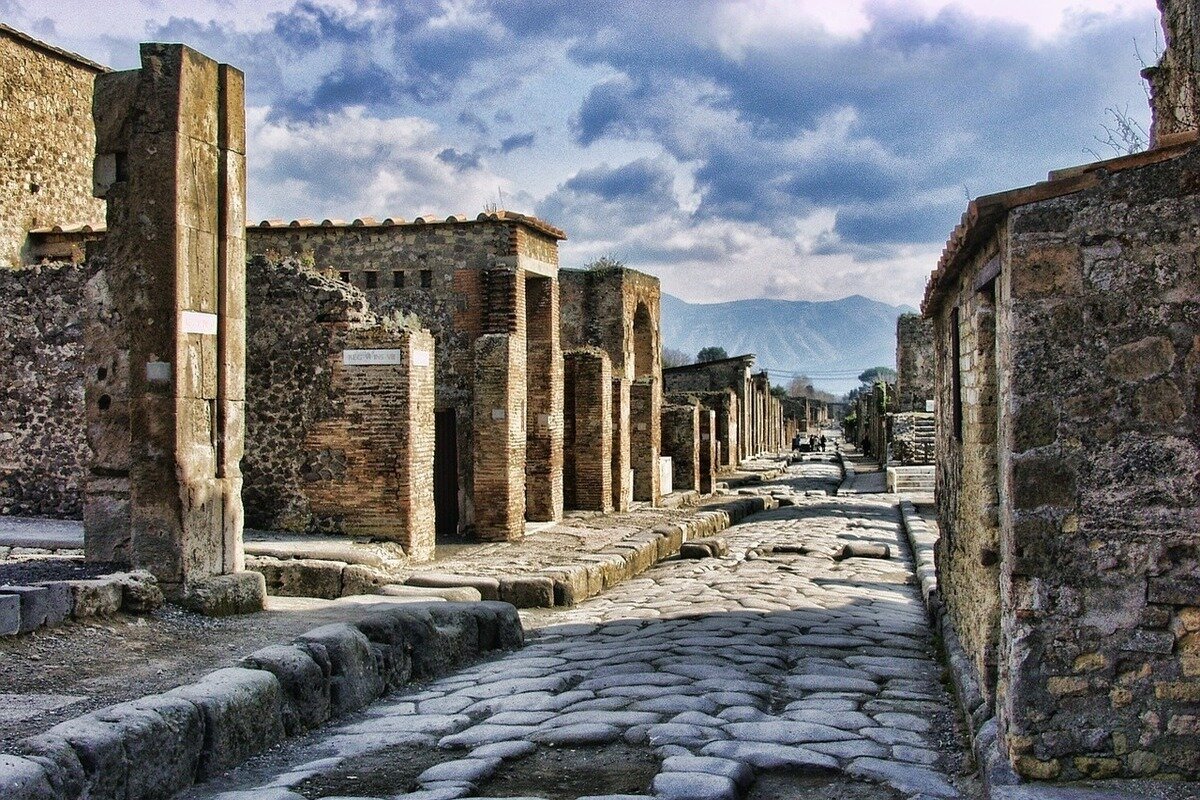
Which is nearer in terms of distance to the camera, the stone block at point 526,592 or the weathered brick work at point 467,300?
the stone block at point 526,592

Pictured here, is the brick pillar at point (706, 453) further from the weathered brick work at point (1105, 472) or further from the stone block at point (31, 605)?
the weathered brick work at point (1105, 472)

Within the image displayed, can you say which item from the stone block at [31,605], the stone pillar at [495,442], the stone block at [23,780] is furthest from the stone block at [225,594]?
the stone pillar at [495,442]

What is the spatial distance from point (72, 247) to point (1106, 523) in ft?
64.0

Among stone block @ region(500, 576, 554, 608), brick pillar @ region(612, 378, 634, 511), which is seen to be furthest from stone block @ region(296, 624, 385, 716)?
brick pillar @ region(612, 378, 634, 511)

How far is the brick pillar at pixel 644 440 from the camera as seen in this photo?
925 inches

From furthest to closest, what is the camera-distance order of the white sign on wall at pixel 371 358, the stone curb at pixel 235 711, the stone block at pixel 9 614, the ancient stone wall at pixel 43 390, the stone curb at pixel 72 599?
1. the ancient stone wall at pixel 43 390
2. the white sign on wall at pixel 371 358
3. the stone curb at pixel 72 599
4. the stone block at pixel 9 614
5. the stone curb at pixel 235 711

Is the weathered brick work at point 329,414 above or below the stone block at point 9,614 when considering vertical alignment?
above

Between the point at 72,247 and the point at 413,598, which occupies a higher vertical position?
the point at 72,247

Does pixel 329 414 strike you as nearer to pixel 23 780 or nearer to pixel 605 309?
pixel 23 780

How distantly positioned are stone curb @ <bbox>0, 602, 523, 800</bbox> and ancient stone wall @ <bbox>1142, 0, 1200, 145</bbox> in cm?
753

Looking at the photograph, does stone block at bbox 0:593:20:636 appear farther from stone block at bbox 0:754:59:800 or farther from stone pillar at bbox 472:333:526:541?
stone pillar at bbox 472:333:526:541

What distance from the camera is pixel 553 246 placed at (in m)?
18.1

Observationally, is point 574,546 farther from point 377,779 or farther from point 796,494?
point 796,494

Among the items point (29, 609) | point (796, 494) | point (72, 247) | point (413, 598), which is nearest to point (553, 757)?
point (29, 609)
